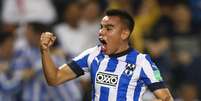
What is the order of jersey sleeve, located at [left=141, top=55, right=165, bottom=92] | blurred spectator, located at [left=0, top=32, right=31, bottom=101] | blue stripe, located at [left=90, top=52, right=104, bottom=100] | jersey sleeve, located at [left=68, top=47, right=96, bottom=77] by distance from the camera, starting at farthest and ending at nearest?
blurred spectator, located at [left=0, top=32, right=31, bottom=101] → jersey sleeve, located at [left=68, top=47, right=96, bottom=77] → blue stripe, located at [left=90, top=52, right=104, bottom=100] → jersey sleeve, located at [left=141, top=55, right=165, bottom=92]

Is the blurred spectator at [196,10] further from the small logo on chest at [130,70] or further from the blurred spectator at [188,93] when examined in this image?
the small logo on chest at [130,70]

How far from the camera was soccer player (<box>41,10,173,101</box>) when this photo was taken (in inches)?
329

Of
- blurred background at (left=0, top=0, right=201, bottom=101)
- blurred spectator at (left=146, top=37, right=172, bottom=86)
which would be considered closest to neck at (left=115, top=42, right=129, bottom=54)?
blurred background at (left=0, top=0, right=201, bottom=101)

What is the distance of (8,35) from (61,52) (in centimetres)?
86

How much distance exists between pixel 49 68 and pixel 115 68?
61 cm

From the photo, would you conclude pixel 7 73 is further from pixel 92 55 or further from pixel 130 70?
pixel 130 70

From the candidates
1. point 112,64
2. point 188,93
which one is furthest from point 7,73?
point 112,64

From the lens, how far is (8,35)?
12.2 metres

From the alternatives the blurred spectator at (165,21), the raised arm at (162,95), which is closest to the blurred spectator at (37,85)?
the blurred spectator at (165,21)

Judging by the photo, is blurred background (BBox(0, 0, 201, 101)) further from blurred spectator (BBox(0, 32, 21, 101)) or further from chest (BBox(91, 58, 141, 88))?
chest (BBox(91, 58, 141, 88))

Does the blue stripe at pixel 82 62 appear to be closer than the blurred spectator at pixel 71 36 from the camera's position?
Yes

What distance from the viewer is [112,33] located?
8.45 m

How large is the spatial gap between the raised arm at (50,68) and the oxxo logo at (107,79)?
31cm

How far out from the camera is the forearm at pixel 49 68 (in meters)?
8.33
